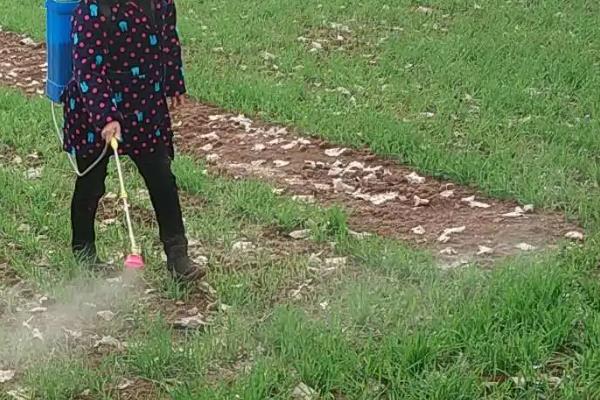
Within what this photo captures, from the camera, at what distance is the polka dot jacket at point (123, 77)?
4.18m

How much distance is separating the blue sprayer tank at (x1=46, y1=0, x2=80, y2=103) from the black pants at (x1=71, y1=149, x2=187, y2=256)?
358mm

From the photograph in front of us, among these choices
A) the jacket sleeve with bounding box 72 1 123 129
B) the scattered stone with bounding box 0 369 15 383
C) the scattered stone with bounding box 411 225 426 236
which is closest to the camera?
the scattered stone with bounding box 0 369 15 383

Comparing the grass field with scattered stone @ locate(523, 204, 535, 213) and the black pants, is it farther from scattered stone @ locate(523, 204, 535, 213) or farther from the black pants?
the black pants

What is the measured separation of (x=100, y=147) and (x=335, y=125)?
9.32 ft

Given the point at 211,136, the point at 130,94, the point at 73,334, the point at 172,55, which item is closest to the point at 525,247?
the point at 172,55

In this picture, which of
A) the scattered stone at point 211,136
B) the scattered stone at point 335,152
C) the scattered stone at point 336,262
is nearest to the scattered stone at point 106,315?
the scattered stone at point 336,262

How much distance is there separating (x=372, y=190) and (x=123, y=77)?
6.91 feet

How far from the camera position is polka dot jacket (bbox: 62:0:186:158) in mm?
4184

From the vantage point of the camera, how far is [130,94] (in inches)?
169

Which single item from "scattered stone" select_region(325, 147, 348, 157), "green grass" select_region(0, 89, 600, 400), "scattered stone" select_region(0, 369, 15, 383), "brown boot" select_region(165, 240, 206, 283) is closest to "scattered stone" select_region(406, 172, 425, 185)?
"scattered stone" select_region(325, 147, 348, 157)

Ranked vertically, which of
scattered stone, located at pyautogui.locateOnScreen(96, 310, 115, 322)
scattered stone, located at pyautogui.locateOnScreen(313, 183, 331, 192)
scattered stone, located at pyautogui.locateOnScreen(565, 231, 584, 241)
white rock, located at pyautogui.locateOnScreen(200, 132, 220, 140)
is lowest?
white rock, located at pyautogui.locateOnScreen(200, 132, 220, 140)

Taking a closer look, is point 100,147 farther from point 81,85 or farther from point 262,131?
point 262,131

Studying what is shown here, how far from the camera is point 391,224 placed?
214 inches

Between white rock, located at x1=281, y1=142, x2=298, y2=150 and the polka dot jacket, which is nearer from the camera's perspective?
the polka dot jacket
